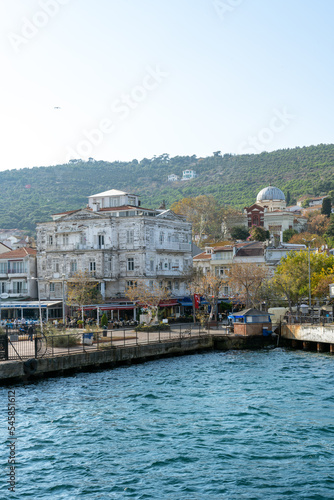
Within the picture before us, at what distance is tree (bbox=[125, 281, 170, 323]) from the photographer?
55737 mm

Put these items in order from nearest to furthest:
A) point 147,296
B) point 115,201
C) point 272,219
A: point 147,296
point 115,201
point 272,219

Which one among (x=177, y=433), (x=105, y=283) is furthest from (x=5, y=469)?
(x=105, y=283)

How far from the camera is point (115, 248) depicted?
215 feet

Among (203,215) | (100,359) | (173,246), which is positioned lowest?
(100,359)

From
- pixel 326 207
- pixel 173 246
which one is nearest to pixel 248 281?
pixel 173 246

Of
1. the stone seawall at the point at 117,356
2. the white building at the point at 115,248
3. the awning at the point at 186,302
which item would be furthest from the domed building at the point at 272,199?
the stone seawall at the point at 117,356

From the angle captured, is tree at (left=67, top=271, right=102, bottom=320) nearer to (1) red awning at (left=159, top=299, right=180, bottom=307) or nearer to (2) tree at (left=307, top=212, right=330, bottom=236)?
(1) red awning at (left=159, top=299, right=180, bottom=307)

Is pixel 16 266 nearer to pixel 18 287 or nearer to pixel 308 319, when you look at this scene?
pixel 18 287

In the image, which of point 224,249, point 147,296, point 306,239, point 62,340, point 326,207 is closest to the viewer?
point 62,340

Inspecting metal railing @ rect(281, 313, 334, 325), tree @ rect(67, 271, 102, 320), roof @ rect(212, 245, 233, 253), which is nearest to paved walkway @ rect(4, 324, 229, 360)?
metal railing @ rect(281, 313, 334, 325)

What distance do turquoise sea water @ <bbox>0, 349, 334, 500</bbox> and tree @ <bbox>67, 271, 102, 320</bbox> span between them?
22.5 meters

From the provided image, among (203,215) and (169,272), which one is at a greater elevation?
(203,215)

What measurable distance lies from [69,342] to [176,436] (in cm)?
1858

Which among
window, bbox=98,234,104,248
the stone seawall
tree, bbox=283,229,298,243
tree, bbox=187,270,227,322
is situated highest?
A: tree, bbox=283,229,298,243
